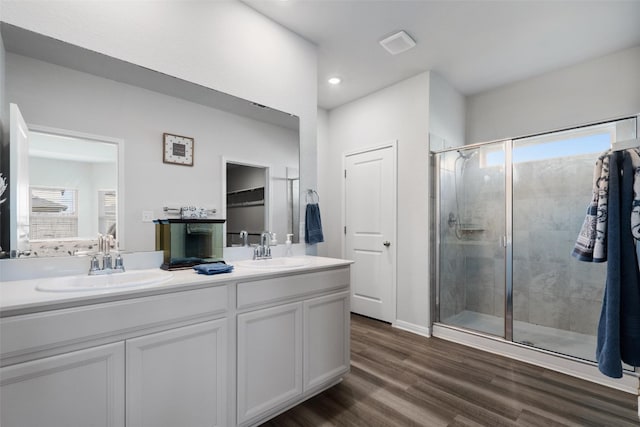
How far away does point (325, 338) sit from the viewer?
2.02 meters

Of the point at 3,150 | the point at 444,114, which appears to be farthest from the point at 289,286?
the point at 444,114

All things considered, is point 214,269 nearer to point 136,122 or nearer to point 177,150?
point 177,150

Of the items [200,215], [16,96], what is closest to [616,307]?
[200,215]

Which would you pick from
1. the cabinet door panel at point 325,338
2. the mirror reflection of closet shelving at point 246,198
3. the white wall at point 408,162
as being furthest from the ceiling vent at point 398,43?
the cabinet door panel at point 325,338

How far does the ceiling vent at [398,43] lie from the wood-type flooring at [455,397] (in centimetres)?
275

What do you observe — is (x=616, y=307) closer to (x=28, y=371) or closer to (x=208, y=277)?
(x=208, y=277)

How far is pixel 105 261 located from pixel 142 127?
79 centimetres

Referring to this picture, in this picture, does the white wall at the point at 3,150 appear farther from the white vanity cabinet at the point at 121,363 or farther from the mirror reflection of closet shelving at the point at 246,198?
the mirror reflection of closet shelving at the point at 246,198

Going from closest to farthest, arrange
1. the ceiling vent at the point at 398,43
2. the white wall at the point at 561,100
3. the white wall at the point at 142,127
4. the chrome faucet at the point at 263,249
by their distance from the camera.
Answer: the white wall at the point at 142,127
the chrome faucet at the point at 263,249
the ceiling vent at the point at 398,43
the white wall at the point at 561,100

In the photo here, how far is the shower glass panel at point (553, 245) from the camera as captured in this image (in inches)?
109

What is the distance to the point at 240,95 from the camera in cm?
219

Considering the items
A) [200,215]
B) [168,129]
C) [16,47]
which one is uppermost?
[16,47]

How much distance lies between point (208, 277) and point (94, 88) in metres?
1.20

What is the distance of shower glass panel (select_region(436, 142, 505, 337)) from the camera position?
10.0 feet
